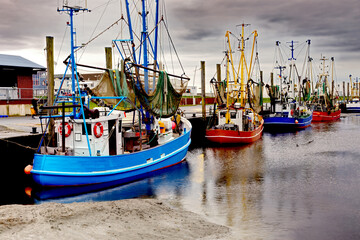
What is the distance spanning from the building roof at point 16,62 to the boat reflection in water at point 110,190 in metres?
20.1

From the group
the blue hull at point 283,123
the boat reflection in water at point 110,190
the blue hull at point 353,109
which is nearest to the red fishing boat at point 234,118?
the blue hull at point 283,123

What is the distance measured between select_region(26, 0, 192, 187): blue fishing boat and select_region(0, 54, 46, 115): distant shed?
1396 cm

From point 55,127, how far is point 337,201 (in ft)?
41.4

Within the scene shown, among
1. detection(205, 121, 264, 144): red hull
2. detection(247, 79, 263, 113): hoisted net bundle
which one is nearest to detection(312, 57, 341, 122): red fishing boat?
detection(247, 79, 263, 113): hoisted net bundle

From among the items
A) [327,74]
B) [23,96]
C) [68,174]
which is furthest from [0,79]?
[327,74]

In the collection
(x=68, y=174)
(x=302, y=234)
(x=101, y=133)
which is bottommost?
(x=302, y=234)

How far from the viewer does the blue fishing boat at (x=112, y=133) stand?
1505 centimetres

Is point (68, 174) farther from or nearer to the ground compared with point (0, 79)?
nearer to the ground

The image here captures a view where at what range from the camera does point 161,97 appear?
1983 centimetres

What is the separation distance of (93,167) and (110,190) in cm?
128

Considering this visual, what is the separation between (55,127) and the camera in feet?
56.0

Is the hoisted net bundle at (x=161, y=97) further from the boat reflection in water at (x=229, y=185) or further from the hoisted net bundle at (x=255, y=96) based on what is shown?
the hoisted net bundle at (x=255, y=96)

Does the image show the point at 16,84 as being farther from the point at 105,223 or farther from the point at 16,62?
the point at 105,223

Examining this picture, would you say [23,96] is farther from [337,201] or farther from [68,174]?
[337,201]
